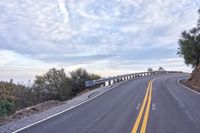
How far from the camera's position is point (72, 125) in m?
11.6

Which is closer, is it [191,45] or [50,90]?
[50,90]

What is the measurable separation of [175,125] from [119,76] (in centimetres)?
3354

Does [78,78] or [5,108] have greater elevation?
[78,78]

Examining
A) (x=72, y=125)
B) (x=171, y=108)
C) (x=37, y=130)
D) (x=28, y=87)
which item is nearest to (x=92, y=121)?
(x=72, y=125)

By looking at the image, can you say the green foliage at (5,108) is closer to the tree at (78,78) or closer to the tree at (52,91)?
the tree at (52,91)

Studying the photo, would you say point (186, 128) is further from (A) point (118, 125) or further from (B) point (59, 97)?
(B) point (59, 97)

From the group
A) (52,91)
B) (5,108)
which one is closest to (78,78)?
(52,91)

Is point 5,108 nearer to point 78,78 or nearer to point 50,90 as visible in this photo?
point 50,90

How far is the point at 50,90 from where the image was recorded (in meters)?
39.0

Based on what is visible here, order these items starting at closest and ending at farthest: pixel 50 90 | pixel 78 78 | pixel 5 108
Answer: pixel 5 108
pixel 50 90
pixel 78 78

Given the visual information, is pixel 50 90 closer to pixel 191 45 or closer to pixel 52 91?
pixel 52 91

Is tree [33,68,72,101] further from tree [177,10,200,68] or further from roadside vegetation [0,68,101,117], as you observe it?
tree [177,10,200,68]

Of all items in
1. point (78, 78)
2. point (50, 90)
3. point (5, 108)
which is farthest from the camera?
point (78, 78)

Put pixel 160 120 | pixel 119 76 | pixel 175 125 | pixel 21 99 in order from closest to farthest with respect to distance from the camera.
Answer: pixel 175 125 → pixel 160 120 → pixel 21 99 → pixel 119 76
